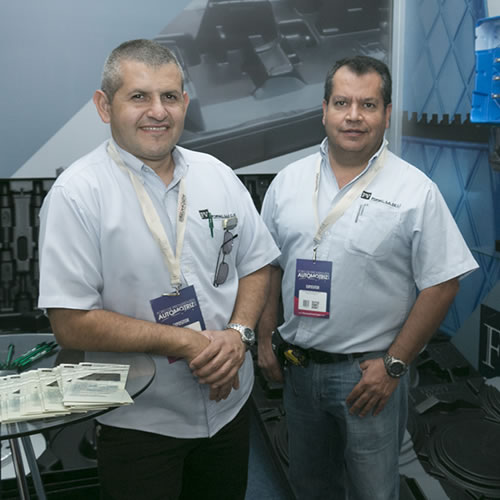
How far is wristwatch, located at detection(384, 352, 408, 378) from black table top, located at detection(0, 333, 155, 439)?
73cm

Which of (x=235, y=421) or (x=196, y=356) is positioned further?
(x=235, y=421)

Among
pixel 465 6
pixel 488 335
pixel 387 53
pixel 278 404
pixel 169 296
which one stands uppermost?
pixel 465 6

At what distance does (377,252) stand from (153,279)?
2.19 ft

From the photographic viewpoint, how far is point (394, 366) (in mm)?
1574

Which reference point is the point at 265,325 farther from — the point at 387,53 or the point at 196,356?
the point at 387,53

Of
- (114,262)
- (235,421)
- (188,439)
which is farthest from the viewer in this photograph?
(235,421)

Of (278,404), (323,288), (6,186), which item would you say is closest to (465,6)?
(323,288)

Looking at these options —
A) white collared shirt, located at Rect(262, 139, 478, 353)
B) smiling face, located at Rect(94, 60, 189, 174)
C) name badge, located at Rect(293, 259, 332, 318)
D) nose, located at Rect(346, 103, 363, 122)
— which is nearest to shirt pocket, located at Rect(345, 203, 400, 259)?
white collared shirt, located at Rect(262, 139, 478, 353)

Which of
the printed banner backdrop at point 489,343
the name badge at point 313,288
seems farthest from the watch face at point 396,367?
the printed banner backdrop at point 489,343

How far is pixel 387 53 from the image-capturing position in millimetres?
3475

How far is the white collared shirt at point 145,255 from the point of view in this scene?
49.0 inches

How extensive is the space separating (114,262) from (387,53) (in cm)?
284

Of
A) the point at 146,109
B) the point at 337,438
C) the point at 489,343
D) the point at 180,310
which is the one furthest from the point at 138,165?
the point at 489,343

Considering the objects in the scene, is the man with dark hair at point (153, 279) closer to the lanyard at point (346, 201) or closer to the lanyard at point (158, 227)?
the lanyard at point (158, 227)
